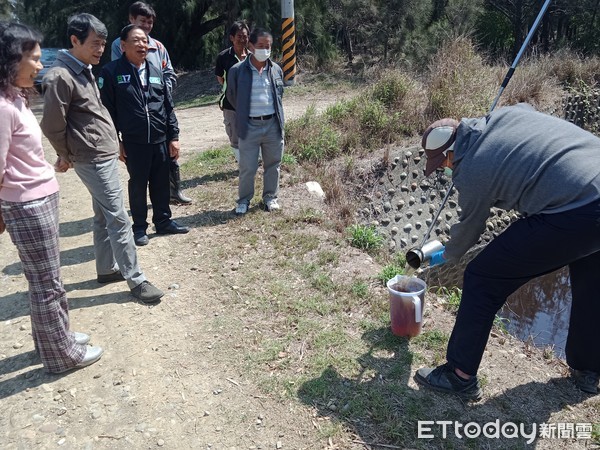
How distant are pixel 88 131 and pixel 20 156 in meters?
0.87

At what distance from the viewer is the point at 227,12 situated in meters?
15.8

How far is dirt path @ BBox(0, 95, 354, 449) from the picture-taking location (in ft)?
9.29

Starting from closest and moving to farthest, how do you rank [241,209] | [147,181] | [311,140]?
[147,181], [241,209], [311,140]

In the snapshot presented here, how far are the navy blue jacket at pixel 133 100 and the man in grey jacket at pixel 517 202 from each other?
8.50 ft

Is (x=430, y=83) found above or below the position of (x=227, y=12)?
below

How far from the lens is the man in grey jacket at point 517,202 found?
8.28 ft

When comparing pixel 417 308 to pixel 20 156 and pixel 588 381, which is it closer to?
pixel 588 381

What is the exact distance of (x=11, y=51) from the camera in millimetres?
2605

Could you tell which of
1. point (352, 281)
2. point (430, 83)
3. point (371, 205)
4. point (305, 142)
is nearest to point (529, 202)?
point (352, 281)

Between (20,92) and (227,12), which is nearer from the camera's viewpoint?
(20,92)

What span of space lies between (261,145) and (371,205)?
2.23 metres

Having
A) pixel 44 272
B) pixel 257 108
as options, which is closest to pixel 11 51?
pixel 44 272

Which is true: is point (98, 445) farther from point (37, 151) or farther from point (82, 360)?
point (37, 151)

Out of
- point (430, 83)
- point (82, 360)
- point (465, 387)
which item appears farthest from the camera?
point (430, 83)
